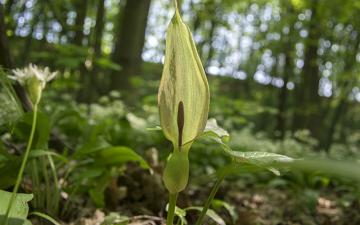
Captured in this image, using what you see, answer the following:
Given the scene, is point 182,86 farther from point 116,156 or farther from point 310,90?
point 310,90

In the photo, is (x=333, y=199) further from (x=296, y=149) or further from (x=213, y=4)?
(x=213, y=4)

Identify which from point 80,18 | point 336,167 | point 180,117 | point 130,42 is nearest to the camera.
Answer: point 336,167

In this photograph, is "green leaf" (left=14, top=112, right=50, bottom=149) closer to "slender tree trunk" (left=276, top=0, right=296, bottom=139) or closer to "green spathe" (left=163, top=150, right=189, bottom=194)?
"green spathe" (left=163, top=150, right=189, bottom=194)

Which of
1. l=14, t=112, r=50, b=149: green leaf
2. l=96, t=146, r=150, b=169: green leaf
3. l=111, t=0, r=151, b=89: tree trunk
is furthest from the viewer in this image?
l=111, t=0, r=151, b=89: tree trunk

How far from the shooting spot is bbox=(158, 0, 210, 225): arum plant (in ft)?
2.78

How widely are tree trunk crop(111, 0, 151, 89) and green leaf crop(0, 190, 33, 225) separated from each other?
4.19 meters

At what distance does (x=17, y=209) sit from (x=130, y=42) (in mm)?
4338

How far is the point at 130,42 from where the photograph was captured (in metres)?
5.11

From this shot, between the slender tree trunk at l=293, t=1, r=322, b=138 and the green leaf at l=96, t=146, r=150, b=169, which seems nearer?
the green leaf at l=96, t=146, r=150, b=169

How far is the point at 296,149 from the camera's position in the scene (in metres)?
5.10

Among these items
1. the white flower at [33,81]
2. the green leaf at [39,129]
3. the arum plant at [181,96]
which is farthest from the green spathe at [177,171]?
the green leaf at [39,129]

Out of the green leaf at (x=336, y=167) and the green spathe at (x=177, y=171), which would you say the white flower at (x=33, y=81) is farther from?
the green leaf at (x=336, y=167)

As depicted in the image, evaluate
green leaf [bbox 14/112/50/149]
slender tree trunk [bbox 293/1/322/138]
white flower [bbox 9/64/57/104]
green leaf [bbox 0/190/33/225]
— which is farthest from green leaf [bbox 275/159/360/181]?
A: slender tree trunk [bbox 293/1/322/138]

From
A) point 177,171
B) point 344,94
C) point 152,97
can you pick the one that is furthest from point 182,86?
point 344,94
